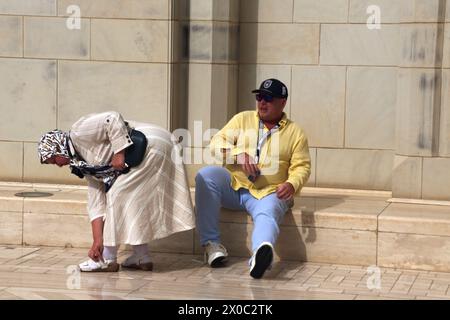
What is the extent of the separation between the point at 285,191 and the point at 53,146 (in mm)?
1730

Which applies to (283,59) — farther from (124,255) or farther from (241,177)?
(124,255)

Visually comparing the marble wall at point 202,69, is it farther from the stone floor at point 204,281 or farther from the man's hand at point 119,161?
the man's hand at point 119,161

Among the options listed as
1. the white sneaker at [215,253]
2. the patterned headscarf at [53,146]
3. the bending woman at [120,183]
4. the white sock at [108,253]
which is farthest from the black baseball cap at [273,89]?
the white sock at [108,253]

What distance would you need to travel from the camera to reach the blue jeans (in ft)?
24.8

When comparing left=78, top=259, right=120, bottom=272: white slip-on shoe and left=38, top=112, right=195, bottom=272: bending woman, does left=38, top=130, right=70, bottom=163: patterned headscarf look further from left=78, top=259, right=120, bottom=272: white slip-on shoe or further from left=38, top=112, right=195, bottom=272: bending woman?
left=78, top=259, right=120, bottom=272: white slip-on shoe

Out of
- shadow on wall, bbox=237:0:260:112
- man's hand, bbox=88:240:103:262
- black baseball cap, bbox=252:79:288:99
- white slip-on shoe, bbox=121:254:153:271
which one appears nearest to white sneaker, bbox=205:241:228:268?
white slip-on shoe, bbox=121:254:153:271

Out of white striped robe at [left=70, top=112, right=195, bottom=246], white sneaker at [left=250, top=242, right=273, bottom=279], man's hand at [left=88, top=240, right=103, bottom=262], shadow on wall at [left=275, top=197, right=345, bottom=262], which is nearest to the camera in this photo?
white sneaker at [left=250, top=242, right=273, bottom=279]

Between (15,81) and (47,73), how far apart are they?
316 mm

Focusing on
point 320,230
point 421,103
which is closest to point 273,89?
point 320,230

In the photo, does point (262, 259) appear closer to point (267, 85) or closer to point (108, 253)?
point (108, 253)

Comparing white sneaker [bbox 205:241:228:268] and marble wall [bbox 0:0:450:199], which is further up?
marble wall [bbox 0:0:450:199]

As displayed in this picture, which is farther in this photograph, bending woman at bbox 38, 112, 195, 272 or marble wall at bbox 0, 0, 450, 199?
marble wall at bbox 0, 0, 450, 199

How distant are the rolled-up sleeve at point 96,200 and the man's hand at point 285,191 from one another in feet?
4.28

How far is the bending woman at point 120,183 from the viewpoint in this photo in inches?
286
